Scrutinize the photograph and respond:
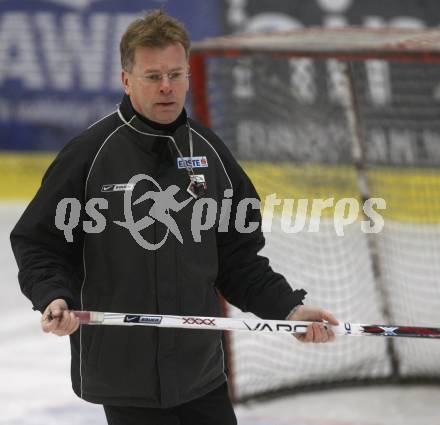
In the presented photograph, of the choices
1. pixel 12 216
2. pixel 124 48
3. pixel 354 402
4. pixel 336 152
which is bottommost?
pixel 354 402

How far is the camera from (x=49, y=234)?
8.51 feet

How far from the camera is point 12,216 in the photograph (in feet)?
27.4

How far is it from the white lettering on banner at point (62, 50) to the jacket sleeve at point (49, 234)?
18.5 feet

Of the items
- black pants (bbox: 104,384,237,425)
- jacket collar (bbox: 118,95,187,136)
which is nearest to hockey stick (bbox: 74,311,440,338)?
black pants (bbox: 104,384,237,425)

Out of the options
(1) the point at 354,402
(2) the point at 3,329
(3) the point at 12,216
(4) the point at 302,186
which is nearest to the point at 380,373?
(1) the point at 354,402

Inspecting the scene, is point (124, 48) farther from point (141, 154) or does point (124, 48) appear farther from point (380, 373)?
point (380, 373)

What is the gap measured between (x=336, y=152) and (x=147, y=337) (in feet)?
10.3

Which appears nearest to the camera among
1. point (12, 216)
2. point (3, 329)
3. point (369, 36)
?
point (369, 36)

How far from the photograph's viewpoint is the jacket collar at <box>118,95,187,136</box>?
2.60m

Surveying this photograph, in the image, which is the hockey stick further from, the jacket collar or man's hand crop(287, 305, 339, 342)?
the jacket collar

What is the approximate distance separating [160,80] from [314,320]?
2.38ft

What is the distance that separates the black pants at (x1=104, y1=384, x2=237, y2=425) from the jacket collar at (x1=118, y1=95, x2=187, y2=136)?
0.69 meters

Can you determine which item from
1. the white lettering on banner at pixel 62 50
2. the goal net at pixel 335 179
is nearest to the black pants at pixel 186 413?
the goal net at pixel 335 179

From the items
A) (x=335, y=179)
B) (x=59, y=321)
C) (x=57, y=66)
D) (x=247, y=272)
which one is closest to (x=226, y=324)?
(x=247, y=272)
